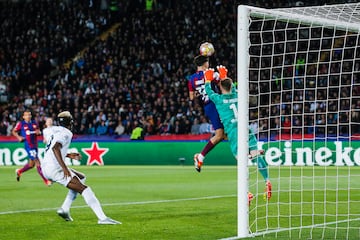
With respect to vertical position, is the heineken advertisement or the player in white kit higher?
the player in white kit

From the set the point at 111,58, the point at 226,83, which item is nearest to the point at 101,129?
the point at 111,58

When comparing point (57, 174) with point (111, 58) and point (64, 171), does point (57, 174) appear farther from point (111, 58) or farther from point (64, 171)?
point (111, 58)

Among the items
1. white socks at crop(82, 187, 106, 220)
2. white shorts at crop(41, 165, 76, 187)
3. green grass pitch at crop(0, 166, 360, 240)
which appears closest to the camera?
green grass pitch at crop(0, 166, 360, 240)

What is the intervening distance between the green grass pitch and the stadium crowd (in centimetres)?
833

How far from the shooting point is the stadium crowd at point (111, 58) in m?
29.2

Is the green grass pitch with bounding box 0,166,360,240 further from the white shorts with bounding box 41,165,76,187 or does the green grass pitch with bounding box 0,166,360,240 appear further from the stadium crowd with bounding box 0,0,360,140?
the stadium crowd with bounding box 0,0,360,140

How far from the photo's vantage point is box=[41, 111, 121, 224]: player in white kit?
1031 centimetres

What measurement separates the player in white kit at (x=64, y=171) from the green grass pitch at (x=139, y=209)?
221 millimetres

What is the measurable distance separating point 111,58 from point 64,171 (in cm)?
2300

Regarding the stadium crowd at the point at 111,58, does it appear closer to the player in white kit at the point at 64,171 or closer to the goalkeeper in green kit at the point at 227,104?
the goalkeeper in green kit at the point at 227,104

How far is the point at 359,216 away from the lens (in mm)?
11195

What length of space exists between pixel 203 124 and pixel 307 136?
4.57 meters

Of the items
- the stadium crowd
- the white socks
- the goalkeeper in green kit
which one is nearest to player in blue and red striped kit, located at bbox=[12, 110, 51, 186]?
the goalkeeper in green kit

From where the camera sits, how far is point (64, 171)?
10.4m
